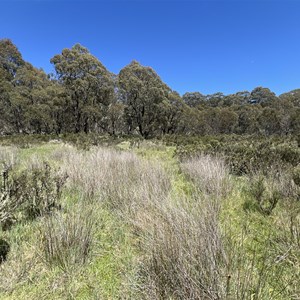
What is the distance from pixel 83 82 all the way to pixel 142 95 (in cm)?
706

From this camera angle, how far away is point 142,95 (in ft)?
89.9

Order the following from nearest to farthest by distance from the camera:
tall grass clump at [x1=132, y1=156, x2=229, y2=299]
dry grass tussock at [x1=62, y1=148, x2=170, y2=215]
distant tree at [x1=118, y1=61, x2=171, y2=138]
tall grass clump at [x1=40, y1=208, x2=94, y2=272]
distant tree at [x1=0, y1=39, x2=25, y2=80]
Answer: tall grass clump at [x1=132, y1=156, x2=229, y2=299]
tall grass clump at [x1=40, y1=208, x2=94, y2=272]
dry grass tussock at [x1=62, y1=148, x2=170, y2=215]
distant tree at [x1=118, y1=61, x2=171, y2=138]
distant tree at [x1=0, y1=39, x2=25, y2=80]

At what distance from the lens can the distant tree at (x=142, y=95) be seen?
88.6 feet

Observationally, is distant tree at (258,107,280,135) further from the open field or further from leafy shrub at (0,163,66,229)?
leafy shrub at (0,163,66,229)

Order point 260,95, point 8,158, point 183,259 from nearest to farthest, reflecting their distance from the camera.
Answer: point 183,259, point 8,158, point 260,95

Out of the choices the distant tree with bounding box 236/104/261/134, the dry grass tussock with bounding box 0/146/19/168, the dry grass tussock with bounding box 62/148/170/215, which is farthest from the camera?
the distant tree with bounding box 236/104/261/134

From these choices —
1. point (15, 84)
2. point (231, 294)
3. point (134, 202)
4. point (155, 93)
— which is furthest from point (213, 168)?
point (15, 84)

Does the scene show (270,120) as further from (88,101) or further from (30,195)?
(30,195)

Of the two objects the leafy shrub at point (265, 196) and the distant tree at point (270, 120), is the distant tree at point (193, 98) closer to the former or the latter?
the distant tree at point (270, 120)

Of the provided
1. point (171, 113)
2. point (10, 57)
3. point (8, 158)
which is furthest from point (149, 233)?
point (10, 57)

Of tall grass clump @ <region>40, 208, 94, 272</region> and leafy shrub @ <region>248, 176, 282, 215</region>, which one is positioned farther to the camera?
leafy shrub @ <region>248, 176, 282, 215</region>

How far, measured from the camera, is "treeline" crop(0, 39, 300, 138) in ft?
81.7

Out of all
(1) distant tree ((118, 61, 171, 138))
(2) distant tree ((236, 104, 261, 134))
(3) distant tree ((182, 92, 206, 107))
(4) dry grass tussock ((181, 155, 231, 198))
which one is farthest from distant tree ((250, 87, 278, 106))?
(4) dry grass tussock ((181, 155, 231, 198))

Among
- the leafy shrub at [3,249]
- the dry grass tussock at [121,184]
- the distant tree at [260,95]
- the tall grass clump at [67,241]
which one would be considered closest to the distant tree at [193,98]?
the distant tree at [260,95]
